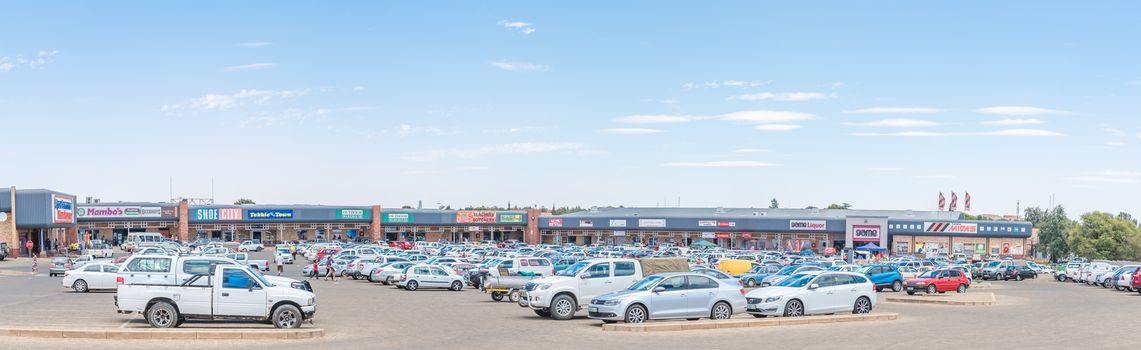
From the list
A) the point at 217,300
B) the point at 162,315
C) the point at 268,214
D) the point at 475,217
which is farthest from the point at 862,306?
the point at 475,217

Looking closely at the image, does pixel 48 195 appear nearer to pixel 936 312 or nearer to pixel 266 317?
pixel 266 317

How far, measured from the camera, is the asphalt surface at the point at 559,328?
71.4ft

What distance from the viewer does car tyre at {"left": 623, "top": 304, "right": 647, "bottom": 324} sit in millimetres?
24844

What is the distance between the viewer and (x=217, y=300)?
75.6ft

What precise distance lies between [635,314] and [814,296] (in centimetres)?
572

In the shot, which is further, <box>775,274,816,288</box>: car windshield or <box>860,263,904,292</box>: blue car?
<box>860,263,904,292</box>: blue car

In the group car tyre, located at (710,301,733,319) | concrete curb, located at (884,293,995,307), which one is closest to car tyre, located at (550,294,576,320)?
car tyre, located at (710,301,733,319)

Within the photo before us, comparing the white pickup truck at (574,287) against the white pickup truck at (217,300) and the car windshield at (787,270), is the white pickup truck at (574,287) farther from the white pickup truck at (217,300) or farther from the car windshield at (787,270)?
the car windshield at (787,270)

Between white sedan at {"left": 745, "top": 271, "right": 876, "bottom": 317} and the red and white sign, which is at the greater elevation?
white sedan at {"left": 745, "top": 271, "right": 876, "bottom": 317}

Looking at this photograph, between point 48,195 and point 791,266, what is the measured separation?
54.5 metres

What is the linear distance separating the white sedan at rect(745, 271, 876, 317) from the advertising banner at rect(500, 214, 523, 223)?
303 ft

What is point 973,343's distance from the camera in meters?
22.6

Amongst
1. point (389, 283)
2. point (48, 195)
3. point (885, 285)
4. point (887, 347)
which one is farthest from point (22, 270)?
point (887, 347)

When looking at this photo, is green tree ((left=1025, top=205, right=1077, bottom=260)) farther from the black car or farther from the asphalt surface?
the asphalt surface
